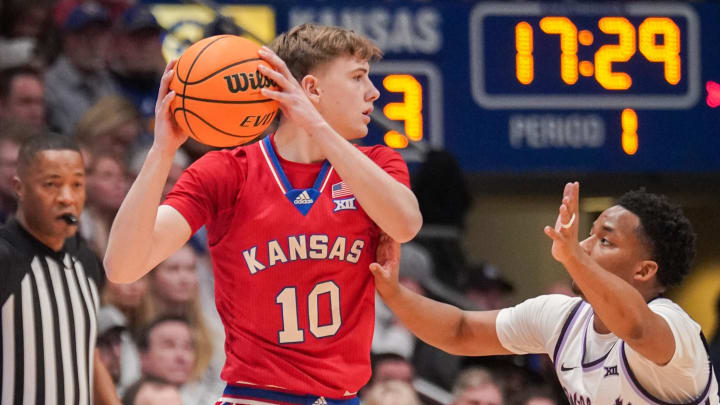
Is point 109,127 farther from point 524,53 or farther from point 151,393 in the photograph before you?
point 524,53

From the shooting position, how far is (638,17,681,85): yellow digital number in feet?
29.3

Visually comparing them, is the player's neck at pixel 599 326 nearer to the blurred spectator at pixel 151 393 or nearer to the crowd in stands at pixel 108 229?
the crowd in stands at pixel 108 229

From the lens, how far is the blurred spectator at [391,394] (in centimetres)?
639

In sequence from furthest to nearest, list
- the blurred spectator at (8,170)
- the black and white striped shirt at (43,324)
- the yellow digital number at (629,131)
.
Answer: the yellow digital number at (629,131), the blurred spectator at (8,170), the black and white striped shirt at (43,324)

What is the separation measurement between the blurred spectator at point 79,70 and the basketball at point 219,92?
3258 millimetres

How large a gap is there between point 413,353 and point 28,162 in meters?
2.70

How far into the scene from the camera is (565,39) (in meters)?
8.88

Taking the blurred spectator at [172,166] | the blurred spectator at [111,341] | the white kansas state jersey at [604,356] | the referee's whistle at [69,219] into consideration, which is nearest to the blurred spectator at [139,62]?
the blurred spectator at [172,166]

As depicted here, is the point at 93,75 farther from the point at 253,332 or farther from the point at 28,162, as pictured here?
the point at 253,332

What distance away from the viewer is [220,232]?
3.78 meters

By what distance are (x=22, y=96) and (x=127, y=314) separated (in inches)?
50.3

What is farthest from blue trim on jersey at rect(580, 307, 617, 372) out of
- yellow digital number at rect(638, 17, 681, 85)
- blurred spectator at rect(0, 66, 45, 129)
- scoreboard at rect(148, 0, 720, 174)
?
yellow digital number at rect(638, 17, 681, 85)

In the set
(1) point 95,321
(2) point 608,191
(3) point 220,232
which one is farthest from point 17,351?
(2) point 608,191

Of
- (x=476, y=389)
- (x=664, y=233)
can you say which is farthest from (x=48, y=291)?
(x=476, y=389)
